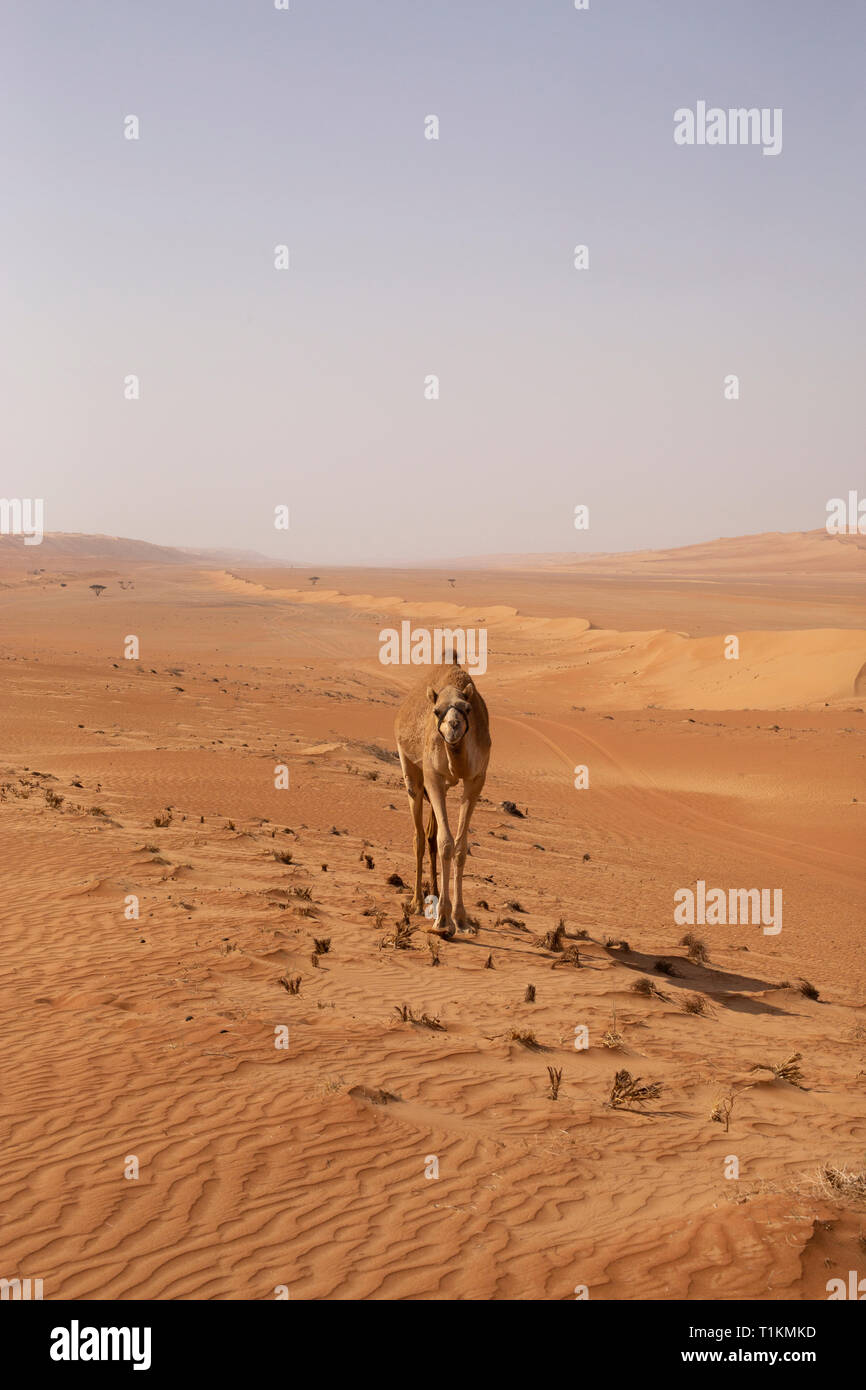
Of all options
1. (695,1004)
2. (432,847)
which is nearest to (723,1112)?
(695,1004)

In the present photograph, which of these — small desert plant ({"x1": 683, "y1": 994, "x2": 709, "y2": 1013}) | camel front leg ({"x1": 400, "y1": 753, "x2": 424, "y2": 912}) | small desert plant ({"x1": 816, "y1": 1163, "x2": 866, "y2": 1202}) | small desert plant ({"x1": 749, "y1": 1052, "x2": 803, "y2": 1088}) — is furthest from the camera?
camel front leg ({"x1": 400, "y1": 753, "x2": 424, "y2": 912})

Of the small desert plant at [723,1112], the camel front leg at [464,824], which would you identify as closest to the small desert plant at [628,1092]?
the small desert plant at [723,1112]

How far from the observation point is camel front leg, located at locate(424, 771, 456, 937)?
36.1ft

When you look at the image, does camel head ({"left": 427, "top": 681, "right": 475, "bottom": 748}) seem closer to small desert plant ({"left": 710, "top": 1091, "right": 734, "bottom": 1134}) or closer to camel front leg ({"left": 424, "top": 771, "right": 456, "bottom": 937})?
camel front leg ({"left": 424, "top": 771, "right": 456, "bottom": 937})

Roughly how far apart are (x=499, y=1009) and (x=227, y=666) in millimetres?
42217

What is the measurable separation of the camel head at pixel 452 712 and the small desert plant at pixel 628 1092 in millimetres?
4209

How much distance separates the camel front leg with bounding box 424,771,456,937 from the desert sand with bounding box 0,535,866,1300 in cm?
41

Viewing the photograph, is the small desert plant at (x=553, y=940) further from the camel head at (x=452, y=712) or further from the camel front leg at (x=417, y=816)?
the camel head at (x=452, y=712)

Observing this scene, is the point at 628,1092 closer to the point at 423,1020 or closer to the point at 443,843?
the point at 423,1020

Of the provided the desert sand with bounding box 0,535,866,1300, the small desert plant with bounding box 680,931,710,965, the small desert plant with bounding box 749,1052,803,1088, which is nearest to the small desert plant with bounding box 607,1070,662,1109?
the desert sand with bounding box 0,535,866,1300

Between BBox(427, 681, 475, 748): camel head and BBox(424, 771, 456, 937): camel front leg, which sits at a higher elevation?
BBox(427, 681, 475, 748): camel head

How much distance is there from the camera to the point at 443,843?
36.0 ft

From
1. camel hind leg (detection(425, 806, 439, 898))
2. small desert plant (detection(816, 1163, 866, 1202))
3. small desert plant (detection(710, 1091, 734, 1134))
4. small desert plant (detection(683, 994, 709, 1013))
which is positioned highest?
camel hind leg (detection(425, 806, 439, 898))

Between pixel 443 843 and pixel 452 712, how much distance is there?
176 cm
